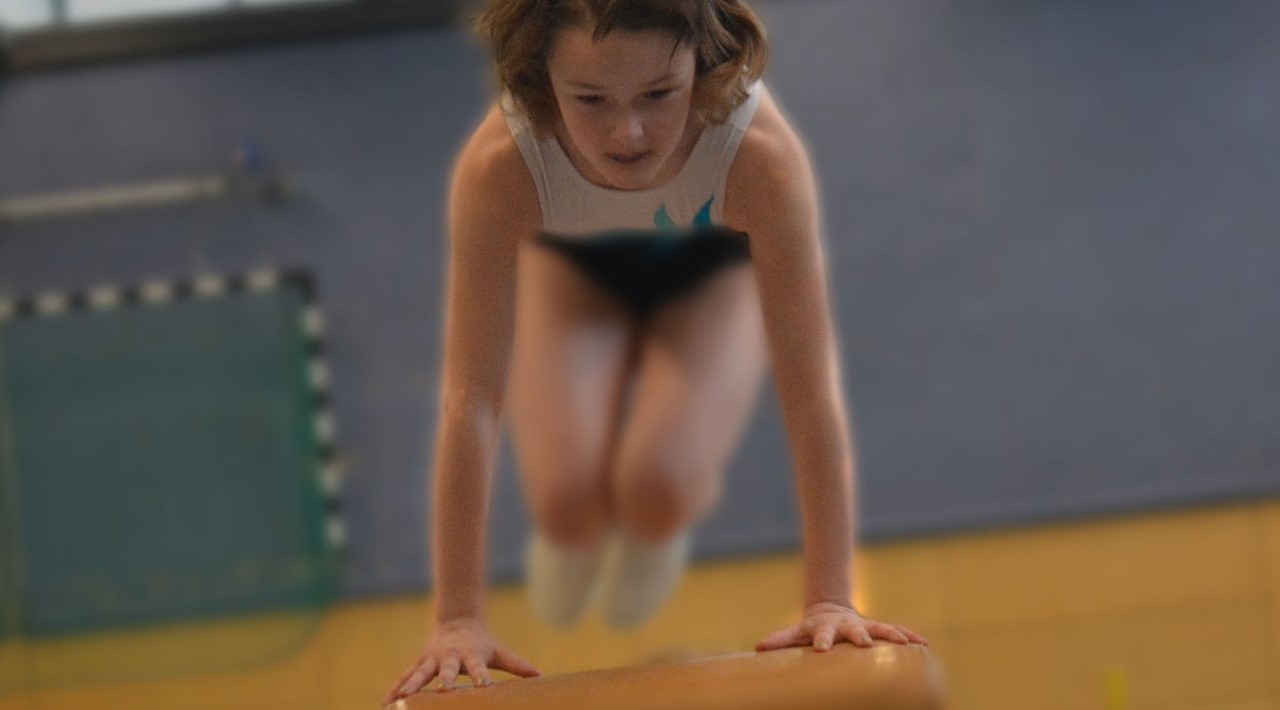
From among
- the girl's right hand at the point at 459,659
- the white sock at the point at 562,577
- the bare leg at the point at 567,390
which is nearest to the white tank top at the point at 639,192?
the girl's right hand at the point at 459,659

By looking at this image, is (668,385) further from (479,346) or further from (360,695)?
(360,695)

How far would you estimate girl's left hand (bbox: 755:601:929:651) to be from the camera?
1106 mm

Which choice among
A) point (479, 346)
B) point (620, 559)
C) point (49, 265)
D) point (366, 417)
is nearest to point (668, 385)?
point (620, 559)

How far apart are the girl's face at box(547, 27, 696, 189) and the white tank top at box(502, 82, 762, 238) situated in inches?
2.7

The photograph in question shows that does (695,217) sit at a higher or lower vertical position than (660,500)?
higher

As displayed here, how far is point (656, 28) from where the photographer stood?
118 centimetres

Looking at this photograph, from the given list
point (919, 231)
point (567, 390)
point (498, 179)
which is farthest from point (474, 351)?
point (919, 231)

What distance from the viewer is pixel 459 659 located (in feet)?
4.00

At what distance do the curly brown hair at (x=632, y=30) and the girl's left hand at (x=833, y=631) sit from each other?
0.46 m

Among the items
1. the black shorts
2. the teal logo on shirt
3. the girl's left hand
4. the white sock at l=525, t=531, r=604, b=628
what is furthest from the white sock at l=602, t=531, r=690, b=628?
the girl's left hand

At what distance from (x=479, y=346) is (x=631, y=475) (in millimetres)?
A: 676

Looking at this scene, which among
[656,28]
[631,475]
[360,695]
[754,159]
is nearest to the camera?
[656,28]

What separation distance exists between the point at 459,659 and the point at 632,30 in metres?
0.56

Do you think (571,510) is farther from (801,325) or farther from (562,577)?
(801,325)
